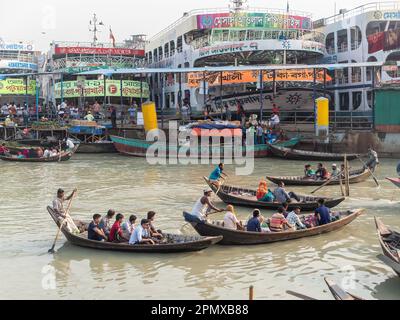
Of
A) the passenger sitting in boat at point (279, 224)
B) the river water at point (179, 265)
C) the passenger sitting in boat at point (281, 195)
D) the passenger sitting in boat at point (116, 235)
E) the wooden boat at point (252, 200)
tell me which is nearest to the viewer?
the river water at point (179, 265)

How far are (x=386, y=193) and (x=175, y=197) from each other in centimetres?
767

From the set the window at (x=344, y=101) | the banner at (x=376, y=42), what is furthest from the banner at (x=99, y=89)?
the banner at (x=376, y=42)

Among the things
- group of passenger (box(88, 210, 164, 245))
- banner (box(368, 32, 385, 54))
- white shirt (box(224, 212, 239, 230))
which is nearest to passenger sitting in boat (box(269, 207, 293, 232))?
white shirt (box(224, 212, 239, 230))

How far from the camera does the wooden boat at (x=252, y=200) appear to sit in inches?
650

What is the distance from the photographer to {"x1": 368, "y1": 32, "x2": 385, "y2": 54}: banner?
34.6m

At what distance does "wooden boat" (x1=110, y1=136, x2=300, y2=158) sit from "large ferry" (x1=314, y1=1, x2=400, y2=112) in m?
7.33

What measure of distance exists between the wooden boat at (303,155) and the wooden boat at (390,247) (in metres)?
17.2

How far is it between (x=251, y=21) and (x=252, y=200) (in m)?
24.7

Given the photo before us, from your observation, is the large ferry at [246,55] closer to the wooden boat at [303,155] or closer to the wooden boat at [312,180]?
the wooden boat at [303,155]

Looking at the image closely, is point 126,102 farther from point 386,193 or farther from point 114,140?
point 386,193

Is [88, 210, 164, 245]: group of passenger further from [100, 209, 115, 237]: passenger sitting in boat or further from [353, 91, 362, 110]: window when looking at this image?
[353, 91, 362, 110]: window

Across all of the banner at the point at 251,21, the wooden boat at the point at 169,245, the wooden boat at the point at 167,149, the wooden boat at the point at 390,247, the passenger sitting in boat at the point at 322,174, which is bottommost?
the wooden boat at the point at 169,245

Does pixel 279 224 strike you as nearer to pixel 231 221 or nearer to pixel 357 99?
pixel 231 221

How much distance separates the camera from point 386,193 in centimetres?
2056
